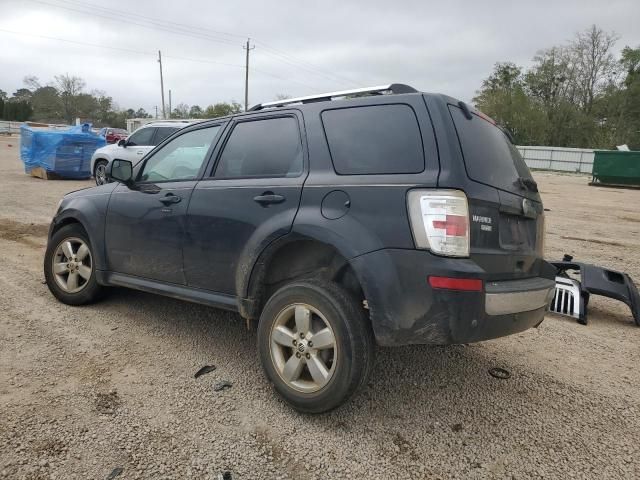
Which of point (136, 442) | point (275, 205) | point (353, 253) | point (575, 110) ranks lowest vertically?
point (136, 442)

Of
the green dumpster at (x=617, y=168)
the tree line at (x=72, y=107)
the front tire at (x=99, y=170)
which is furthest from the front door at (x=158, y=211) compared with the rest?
the tree line at (x=72, y=107)

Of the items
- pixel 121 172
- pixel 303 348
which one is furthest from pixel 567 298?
pixel 121 172

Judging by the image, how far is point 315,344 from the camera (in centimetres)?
275

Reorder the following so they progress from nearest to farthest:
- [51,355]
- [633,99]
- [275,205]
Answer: [275,205] < [51,355] < [633,99]

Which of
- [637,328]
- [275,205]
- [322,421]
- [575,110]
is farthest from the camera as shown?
[575,110]

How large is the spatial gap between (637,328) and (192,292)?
4157 millimetres

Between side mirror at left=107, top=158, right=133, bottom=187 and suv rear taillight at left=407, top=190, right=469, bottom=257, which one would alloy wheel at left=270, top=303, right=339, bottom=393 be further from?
side mirror at left=107, top=158, right=133, bottom=187

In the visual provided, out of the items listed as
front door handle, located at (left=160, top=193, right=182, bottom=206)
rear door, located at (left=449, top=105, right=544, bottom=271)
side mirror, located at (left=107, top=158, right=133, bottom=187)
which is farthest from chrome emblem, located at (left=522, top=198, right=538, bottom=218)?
side mirror, located at (left=107, top=158, right=133, bottom=187)

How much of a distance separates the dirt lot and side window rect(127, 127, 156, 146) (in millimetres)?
8834

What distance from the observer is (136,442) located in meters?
2.55

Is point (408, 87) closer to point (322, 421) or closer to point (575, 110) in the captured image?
point (322, 421)

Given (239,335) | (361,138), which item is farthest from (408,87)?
(239,335)

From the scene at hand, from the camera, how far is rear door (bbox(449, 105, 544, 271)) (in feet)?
8.71

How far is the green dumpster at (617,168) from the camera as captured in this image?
2258 centimetres
